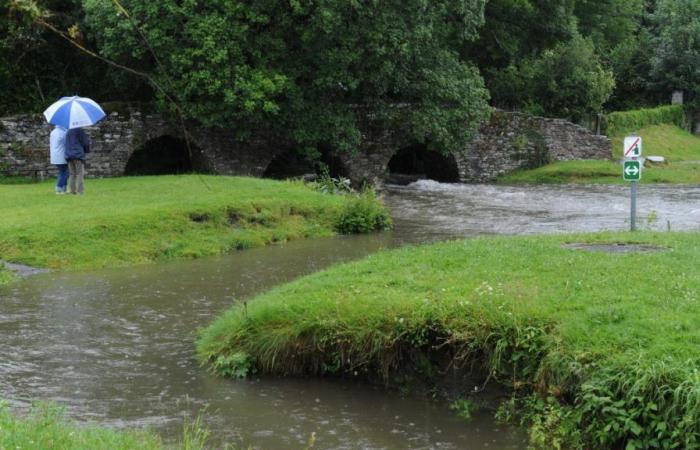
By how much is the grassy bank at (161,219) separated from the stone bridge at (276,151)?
7.13 ft

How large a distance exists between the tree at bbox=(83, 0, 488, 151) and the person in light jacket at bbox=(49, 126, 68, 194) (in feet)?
13.6

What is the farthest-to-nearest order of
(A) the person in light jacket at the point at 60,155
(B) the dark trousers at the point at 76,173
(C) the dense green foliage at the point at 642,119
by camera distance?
(C) the dense green foliage at the point at 642,119, (A) the person in light jacket at the point at 60,155, (B) the dark trousers at the point at 76,173

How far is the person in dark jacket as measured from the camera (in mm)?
19156

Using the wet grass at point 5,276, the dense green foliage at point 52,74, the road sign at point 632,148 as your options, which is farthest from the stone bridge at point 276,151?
the road sign at point 632,148

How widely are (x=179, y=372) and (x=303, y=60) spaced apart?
19.1 m

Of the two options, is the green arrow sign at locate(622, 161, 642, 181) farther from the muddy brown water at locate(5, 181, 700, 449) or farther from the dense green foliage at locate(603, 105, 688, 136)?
the dense green foliage at locate(603, 105, 688, 136)

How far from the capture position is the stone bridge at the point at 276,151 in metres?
26.2

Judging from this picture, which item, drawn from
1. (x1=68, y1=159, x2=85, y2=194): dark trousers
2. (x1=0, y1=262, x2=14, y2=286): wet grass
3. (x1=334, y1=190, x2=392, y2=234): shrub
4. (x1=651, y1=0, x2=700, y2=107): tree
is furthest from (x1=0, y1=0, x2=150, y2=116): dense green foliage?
(x1=651, y1=0, x2=700, y2=107): tree

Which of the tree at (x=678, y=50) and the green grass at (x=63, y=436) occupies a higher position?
the tree at (x=678, y=50)

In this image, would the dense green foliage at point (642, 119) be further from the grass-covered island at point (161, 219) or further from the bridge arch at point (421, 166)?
the grass-covered island at point (161, 219)

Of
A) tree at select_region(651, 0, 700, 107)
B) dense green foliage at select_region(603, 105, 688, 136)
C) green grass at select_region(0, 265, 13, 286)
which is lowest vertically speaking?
green grass at select_region(0, 265, 13, 286)

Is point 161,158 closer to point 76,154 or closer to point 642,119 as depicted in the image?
point 76,154

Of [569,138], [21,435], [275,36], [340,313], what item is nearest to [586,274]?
[340,313]

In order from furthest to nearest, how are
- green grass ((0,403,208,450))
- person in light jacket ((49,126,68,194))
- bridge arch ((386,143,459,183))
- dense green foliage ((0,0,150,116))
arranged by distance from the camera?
1. bridge arch ((386,143,459,183))
2. dense green foliage ((0,0,150,116))
3. person in light jacket ((49,126,68,194))
4. green grass ((0,403,208,450))
